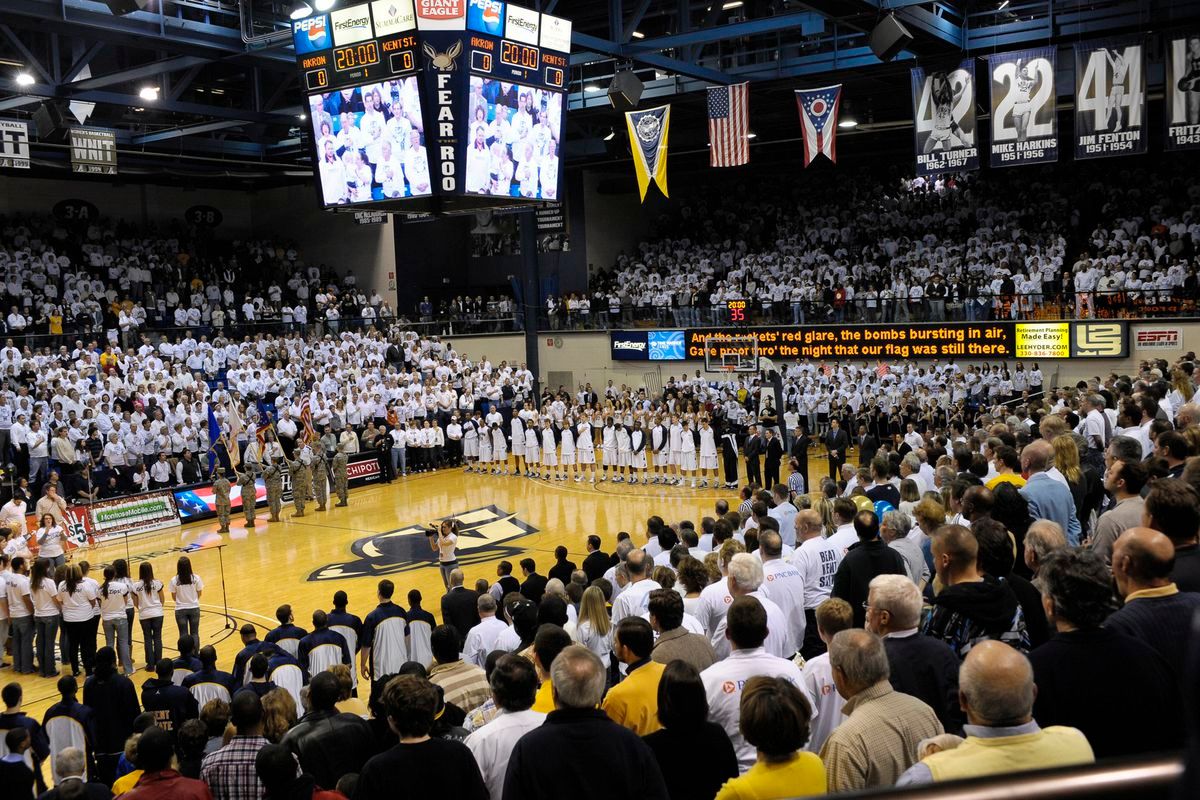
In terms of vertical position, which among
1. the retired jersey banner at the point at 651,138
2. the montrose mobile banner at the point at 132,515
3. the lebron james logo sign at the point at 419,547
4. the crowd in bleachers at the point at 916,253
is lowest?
Result: the lebron james logo sign at the point at 419,547

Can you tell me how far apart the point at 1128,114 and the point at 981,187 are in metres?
15.8

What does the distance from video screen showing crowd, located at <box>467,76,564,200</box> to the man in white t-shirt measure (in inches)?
479

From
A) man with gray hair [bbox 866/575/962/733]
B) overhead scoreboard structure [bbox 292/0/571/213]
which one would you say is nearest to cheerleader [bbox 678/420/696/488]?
overhead scoreboard structure [bbox 292/0/571/213]

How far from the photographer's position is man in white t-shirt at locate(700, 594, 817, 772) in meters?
4.59

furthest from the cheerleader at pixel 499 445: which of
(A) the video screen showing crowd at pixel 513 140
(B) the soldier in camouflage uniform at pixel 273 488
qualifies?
(A) the video screen showing crowd at pixel 513 140

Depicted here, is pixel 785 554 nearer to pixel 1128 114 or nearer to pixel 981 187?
pixel 1128 114

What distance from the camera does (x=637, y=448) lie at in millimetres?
24078

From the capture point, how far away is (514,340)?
3653cm

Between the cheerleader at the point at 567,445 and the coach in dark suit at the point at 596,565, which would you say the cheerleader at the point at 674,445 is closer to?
the cheerleader at the point at 567,445

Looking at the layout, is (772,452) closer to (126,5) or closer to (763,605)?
(126,5)

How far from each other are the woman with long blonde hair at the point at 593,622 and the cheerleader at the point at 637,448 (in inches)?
656

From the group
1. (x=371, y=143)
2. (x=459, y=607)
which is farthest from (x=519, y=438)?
(x=459, y=607)

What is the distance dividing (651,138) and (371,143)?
25.6 feet

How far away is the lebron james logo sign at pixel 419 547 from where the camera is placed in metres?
17.3
